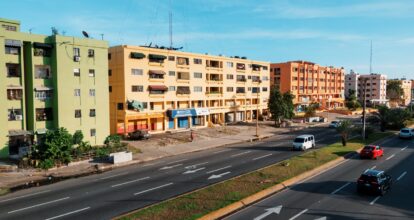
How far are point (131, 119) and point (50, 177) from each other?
24.9 m

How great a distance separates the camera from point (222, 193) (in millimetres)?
21719

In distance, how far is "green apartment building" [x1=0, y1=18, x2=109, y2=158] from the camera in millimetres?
36281

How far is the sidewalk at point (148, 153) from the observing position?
96.9 ft

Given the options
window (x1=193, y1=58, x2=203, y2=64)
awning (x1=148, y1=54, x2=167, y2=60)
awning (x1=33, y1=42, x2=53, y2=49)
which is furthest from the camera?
window (x1=193, y1=58, x2=203, y2=64)

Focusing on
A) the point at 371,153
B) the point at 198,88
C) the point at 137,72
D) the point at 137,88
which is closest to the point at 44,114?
the point at 137,88

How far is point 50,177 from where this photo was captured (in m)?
30.0

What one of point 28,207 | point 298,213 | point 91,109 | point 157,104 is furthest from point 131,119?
point 298,213

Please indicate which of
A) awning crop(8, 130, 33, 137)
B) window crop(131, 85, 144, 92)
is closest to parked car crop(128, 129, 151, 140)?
window crop(131, 85, 144, 92)

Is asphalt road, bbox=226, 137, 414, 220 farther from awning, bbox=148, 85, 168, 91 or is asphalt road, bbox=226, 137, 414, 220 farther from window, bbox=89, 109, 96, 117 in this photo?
awning, bbox=148, 85, 168, 91

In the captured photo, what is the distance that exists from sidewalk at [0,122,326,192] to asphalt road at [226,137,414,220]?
18852mm

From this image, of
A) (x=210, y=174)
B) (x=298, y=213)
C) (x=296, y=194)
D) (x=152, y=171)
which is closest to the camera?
(x=298, y=213)

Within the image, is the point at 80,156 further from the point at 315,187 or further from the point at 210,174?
the point at 315,187

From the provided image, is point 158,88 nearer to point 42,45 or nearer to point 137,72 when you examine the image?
point 137,72

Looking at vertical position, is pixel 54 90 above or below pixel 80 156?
above
